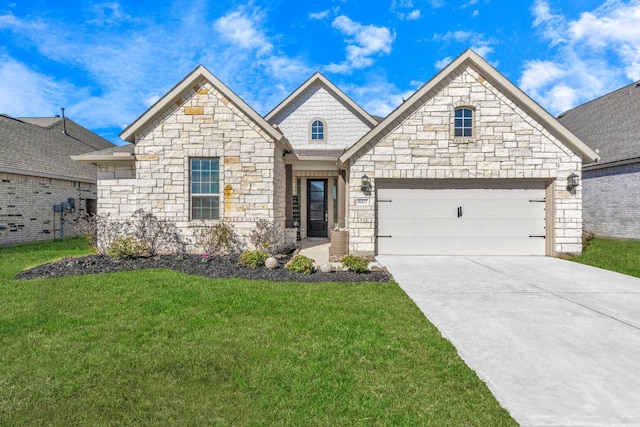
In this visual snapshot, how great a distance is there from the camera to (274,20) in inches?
468

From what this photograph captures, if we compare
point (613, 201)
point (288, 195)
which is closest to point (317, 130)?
point (288, 195)

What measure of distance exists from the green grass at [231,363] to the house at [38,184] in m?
10.6

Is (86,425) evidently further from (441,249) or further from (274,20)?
(274,20)

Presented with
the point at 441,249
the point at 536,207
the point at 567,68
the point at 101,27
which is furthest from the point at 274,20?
the point at 567,68

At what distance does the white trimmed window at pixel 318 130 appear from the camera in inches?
592

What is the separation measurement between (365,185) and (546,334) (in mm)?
6064

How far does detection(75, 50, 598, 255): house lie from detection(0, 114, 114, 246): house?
6.71 meters

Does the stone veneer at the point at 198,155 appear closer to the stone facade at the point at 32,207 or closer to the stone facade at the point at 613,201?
the stone facade at the point at 32,207

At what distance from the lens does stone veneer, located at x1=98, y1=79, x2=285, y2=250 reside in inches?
370

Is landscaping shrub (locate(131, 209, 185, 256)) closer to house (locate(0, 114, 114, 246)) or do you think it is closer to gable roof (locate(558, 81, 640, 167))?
house (locate(0, 114, 114, 246))

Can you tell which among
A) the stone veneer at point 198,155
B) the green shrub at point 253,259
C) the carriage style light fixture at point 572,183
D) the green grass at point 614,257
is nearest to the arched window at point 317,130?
the stone veneer at point 198,155

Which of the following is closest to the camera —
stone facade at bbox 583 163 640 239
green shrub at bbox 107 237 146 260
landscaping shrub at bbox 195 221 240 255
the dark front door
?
green shrub at bbox 107 237 146 260

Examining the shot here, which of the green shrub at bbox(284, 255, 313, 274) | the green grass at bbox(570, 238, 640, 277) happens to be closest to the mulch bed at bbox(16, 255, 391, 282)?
the green shrub at bbox(284, 255, 313, 274)

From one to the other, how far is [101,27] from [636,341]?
15405 millimetres
